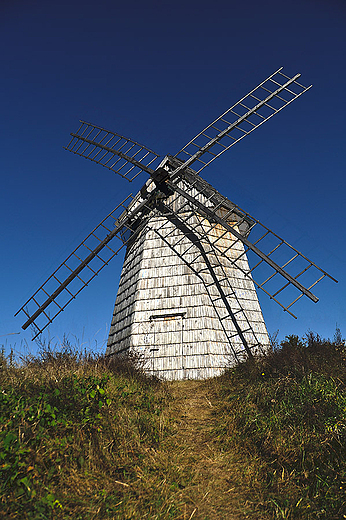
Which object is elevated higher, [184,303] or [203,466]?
[184,303]

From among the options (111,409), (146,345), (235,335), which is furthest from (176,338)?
(111,409)

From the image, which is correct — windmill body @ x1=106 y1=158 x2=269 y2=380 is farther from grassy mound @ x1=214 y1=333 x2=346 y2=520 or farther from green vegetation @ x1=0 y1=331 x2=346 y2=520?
green vegetation @ x1=0 y1=331 x2=346 y2=520

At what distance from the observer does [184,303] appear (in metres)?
12.0

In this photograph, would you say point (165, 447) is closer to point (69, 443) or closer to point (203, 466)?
point (203, 466)

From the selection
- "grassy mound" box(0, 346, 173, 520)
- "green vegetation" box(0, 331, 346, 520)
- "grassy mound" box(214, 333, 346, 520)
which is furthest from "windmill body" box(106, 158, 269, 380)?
"grassy mound" box(0, 346, 173, 520)

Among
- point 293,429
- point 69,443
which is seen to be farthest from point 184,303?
point 69,443

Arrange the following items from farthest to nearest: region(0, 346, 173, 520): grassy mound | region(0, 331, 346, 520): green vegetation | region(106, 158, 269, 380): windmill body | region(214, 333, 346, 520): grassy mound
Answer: region(106, 158, 269, 380): windmill body, region(214, 333, 346, 520): grassy mound, region(0, 331, 346, 520): green vegetation, region(0, 346, 173, 520): grassy mound

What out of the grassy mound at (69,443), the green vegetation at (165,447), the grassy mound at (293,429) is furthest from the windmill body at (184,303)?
the grassy mound at (69,443)

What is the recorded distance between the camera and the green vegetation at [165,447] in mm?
3803

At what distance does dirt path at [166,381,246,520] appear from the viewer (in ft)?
13.4

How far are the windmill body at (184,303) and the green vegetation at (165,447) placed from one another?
376cm

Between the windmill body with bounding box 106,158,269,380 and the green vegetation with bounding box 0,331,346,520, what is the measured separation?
376 centimetres

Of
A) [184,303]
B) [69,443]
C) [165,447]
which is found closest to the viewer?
[69,443]

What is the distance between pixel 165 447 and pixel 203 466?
33.5 inches
